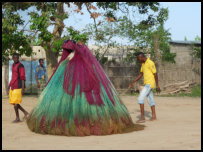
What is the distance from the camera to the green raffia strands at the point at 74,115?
570 centimetres

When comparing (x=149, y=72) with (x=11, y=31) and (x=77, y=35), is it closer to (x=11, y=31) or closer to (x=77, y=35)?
(x=77, y=35)

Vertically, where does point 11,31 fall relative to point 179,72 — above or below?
above

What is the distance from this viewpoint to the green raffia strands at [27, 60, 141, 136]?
570 cm

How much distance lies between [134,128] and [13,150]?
2.64 metres

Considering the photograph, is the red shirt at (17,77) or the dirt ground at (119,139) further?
the red shirt at (17,77)

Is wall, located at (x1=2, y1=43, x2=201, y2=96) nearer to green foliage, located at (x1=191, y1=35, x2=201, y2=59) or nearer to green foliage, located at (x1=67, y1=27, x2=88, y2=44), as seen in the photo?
green foliage, located at (x1=191, y1=35, x2=201, y2=59)

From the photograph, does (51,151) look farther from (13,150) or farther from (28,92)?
(28,92)

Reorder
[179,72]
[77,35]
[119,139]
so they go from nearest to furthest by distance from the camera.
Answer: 1. [119,139]
2. [77,35]
3. [179,72]

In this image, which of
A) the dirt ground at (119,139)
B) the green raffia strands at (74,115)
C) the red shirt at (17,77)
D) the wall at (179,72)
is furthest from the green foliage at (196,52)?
the green raffia strands at (74,115)

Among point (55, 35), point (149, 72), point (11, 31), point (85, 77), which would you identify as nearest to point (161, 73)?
point (55, 35)

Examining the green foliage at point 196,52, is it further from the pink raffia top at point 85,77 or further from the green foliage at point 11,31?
the pink raffia top at point 85,77

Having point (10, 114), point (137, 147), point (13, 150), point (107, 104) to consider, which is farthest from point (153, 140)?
point (10, 114)

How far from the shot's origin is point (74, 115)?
224 inches

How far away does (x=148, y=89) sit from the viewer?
303 inches
